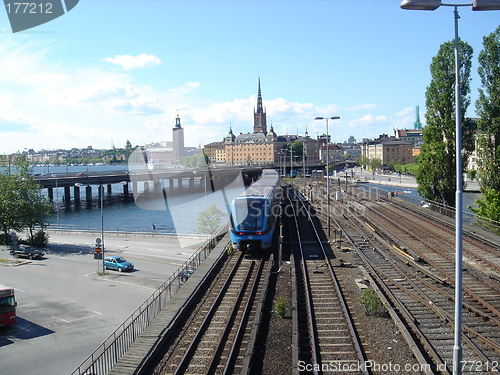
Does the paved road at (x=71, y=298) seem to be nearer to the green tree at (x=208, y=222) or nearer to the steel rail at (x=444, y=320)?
the green tree at (x=208, y=222)

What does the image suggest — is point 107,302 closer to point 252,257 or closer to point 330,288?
point 252,257

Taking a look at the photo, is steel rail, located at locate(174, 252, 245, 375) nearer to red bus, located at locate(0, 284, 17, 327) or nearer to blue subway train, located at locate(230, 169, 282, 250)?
blue subway train, located at locate(230, 169, 282, 250)

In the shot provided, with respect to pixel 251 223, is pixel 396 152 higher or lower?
higher

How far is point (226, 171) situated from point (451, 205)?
7938 centimetres

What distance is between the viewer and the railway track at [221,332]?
9.90 meters

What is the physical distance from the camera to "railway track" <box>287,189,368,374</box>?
32.9ft

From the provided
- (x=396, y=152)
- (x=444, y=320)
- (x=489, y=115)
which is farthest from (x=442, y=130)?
(x=396, y=152)

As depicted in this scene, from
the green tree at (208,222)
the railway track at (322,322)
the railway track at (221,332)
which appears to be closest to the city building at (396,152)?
the green tree at (208,222)

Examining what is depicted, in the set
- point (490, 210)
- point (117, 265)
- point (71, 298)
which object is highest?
point (490, 210)

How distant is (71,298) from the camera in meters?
20.4

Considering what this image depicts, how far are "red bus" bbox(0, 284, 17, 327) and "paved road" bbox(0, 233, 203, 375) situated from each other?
0.41 m

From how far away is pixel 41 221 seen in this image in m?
35.9

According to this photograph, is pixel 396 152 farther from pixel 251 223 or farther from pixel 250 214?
pixel 251 223

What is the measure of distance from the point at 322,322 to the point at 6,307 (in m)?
11.6
